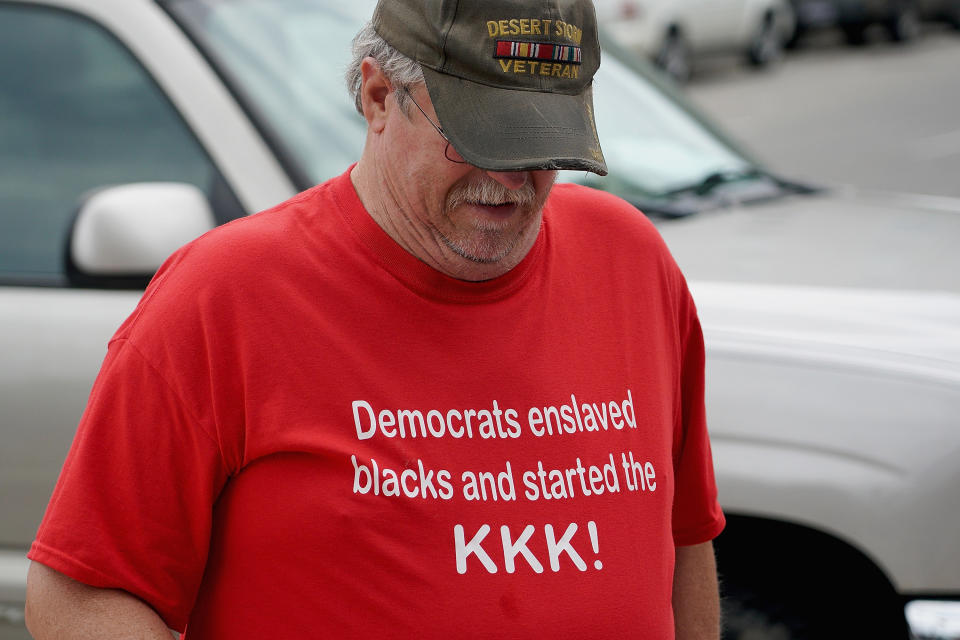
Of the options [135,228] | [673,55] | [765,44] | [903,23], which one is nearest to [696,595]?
[135,228]

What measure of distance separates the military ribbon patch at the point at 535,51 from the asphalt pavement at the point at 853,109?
9399 millimetres

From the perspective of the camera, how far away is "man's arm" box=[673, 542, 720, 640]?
1.94m

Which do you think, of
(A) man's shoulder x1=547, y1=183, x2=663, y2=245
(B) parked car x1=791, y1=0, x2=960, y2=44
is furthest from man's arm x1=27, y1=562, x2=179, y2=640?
(B) parked car x1=791, y1=0, x2=960, y2=44

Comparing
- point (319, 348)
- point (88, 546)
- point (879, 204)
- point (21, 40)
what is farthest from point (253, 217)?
point (879, 204)

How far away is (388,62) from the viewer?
5.39ft

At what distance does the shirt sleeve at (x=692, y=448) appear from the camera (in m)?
1.90

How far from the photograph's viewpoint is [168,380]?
1530 mm

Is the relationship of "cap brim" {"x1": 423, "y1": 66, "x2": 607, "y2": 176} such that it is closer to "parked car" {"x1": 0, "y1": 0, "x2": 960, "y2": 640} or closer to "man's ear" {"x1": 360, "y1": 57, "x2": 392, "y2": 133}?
"man's ear" {"x1": 360, "y1": 57, "x2": 392, "y2": 133}

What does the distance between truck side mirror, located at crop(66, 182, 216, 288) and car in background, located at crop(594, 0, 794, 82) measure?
12.8 m

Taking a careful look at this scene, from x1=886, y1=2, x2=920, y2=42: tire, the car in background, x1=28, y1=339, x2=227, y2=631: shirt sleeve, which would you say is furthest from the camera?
x1=886, y1=2, x2=920, y2=42: tire

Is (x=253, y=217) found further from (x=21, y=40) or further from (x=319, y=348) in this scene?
(x=21, y=40)

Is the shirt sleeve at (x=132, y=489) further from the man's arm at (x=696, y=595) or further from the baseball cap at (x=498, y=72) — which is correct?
the man's arm at (x=696, y=595)

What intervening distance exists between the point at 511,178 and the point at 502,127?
73 mm

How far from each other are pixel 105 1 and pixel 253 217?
129 cm
